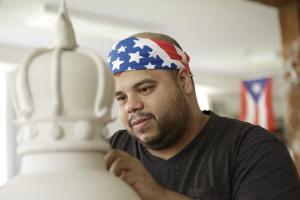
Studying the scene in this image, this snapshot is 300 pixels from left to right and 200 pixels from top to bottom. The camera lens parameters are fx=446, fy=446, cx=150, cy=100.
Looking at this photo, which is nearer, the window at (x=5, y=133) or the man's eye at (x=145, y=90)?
the man's eye at (x=145, y=90)

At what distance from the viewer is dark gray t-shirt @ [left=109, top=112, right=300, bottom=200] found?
1.12 meters

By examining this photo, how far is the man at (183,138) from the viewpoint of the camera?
3.68ft

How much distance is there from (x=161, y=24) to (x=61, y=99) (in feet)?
14.3

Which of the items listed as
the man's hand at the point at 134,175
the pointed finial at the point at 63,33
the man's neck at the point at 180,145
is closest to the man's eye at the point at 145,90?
the man's neck at the point at 180,145

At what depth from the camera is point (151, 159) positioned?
1363 millimetres

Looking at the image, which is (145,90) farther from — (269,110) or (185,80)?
(269,110)

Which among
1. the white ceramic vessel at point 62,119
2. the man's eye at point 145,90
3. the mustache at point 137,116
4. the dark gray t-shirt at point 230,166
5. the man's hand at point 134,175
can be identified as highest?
the white ceramic vessel at point 62,119

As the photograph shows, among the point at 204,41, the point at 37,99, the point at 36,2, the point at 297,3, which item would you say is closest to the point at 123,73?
the point at 37,99

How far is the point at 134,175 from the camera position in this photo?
0.61 m

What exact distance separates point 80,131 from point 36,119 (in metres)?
0.04

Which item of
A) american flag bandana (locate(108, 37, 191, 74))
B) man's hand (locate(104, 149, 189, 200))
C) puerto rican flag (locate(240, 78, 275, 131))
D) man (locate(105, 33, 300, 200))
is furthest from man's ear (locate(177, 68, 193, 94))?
puerto rican flag (locate(240, 78, 275, 131))

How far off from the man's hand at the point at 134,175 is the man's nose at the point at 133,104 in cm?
45

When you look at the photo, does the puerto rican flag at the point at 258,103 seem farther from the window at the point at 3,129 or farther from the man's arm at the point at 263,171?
the window at the point at 3,129

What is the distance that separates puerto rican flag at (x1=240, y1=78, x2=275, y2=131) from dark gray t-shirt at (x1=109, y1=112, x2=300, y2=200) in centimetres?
260
